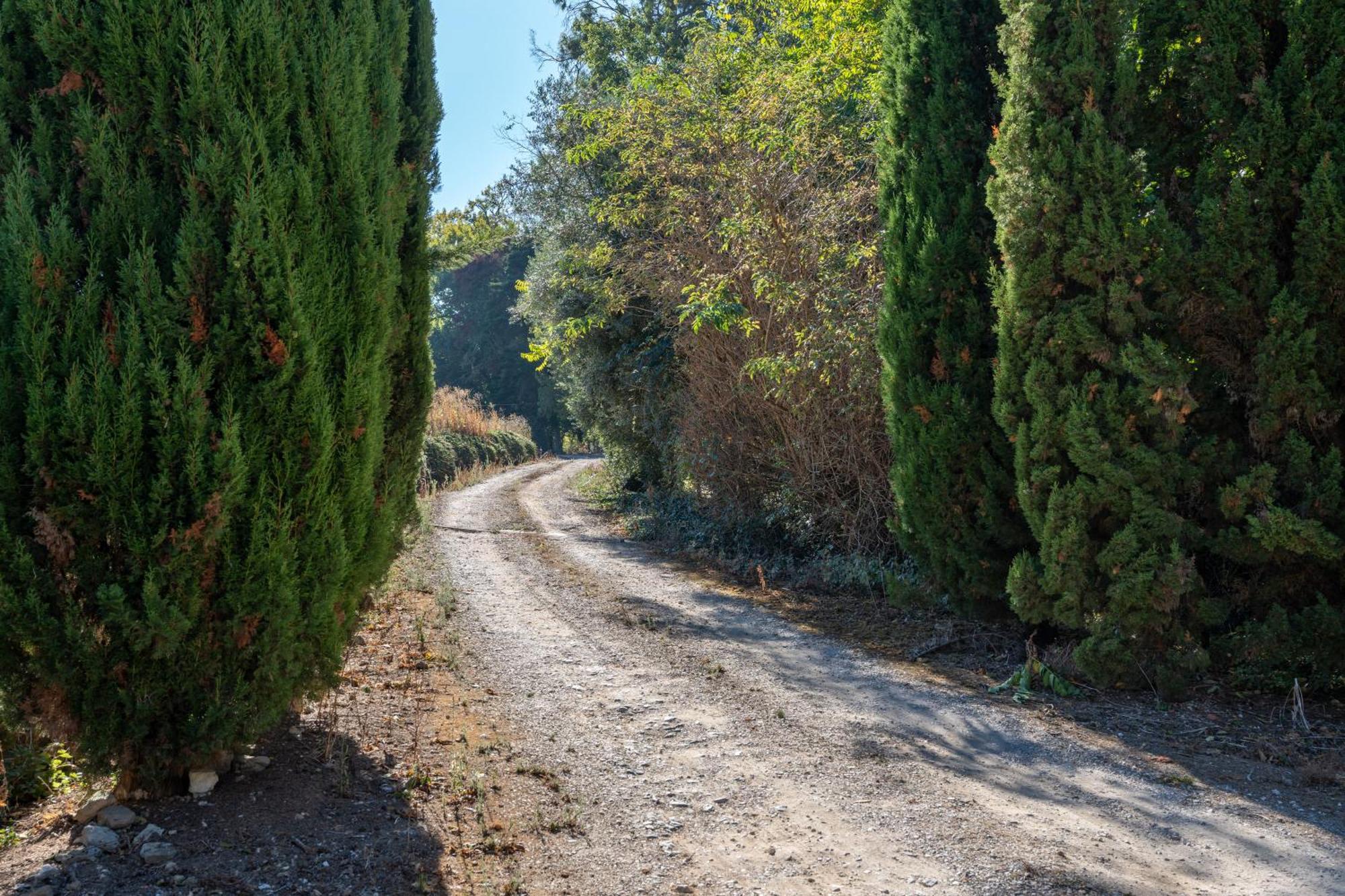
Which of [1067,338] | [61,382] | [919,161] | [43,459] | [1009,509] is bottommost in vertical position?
[1009,509]

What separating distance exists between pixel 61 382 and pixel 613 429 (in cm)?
1321

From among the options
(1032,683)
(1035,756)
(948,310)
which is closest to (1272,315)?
(948,310)

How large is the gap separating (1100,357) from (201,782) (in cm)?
478

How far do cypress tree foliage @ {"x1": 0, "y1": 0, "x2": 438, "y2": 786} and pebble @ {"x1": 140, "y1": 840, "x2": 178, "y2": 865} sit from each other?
0.34 metres

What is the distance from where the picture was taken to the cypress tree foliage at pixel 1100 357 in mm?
4812

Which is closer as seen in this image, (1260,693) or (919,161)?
(1260,693)

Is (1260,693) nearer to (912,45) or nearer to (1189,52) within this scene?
(1189,52)

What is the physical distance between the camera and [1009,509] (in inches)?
232

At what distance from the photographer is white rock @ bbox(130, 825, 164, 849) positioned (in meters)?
2.97

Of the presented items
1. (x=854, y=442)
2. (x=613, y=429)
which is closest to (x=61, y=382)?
(x=854, y=442)

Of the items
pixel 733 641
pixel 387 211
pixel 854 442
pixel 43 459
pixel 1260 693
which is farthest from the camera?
pixel 854 442

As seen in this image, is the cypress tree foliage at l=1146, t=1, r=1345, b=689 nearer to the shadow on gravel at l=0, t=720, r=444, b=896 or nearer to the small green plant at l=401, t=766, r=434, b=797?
the small green plant at l=401, t=766, r=434, b=797

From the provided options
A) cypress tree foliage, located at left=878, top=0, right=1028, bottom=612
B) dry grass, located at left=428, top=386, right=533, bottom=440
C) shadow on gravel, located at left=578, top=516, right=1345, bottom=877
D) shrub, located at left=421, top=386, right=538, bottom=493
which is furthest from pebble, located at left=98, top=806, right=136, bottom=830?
dry grass, located at left=428, top=386, right=533, bottom=440

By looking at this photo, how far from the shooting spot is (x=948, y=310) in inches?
243
